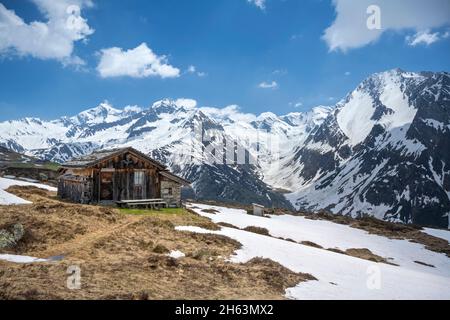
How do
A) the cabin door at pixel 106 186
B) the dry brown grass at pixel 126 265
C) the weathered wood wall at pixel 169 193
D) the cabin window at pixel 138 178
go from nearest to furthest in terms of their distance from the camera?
the dry brown grass at pixel 126 265
the cabin door at pixel 106 186
the cabin window at pixel 138 178
the weathered wood wall at pixel 169 193

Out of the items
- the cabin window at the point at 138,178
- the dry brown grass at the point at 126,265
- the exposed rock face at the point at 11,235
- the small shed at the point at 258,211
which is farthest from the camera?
the small shed at the point at 258,211

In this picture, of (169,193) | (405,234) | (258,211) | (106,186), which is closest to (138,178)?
(106,186)

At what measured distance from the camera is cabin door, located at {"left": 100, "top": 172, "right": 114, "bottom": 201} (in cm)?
4166

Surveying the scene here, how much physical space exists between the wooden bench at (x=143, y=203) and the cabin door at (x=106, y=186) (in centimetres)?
206

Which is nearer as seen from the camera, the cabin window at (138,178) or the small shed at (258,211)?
the cabin window at (138,178)

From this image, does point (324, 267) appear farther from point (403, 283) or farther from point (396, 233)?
point (396, 233)

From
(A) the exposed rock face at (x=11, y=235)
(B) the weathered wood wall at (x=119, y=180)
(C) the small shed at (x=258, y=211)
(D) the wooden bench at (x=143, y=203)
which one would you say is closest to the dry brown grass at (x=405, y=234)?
(C) the small shed at (x=258, y=211)

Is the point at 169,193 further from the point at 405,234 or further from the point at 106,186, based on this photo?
the point at 405,234

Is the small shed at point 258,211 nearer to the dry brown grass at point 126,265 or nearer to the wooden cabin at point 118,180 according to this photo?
the wooden cabin at point 118,180

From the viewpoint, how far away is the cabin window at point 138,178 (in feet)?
143

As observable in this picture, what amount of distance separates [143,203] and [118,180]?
429 cm
